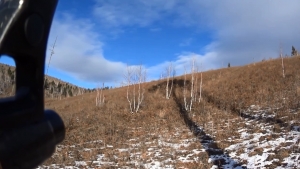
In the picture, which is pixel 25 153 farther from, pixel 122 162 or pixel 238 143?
pixel 238 143

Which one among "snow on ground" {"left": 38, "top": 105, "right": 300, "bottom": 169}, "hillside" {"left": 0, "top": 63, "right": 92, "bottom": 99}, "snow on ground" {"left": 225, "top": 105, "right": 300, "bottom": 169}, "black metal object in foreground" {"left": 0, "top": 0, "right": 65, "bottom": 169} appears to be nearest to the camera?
"black metal object in foreground" {"left": 0, "top": 0, "right": 65, "bottom": 169}

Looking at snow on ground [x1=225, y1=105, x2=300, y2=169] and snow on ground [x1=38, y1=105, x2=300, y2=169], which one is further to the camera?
snow on ground [x1=38, y1=105, x2=300, y2=169]

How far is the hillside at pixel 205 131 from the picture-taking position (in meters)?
9.35

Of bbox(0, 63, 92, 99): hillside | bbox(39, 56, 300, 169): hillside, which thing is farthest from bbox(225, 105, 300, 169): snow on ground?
bbox(0, 63, 92, 99): hillside

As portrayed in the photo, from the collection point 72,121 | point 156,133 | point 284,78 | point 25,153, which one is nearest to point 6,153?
point 25,153

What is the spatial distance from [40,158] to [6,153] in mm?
84

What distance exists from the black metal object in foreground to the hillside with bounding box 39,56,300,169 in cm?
853

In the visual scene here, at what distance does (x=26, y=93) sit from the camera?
545 mm

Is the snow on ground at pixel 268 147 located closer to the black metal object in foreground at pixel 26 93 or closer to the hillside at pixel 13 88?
the hillside at pixel 13 88

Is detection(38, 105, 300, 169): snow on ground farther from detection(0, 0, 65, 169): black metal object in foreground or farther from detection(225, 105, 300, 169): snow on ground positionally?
detection(0, 0, 65, 169): black metal object in foreground

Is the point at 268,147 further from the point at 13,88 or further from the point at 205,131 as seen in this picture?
the point at 13,88

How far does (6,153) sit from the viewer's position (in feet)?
1.46

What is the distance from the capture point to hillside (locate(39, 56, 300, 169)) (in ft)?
30.7

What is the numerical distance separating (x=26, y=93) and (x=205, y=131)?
46.4ft
